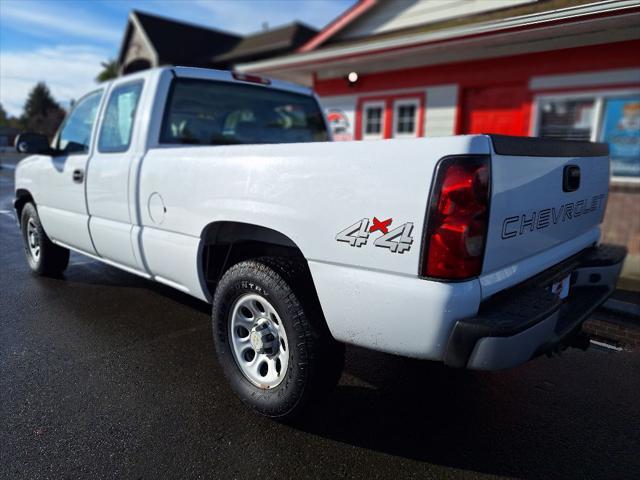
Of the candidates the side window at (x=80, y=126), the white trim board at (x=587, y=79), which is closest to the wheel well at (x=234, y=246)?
the side window at (x=80, y=126)

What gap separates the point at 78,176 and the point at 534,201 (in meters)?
3.48

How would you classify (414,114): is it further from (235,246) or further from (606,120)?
(235,246)

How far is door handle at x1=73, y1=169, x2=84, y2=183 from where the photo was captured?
12.5ft

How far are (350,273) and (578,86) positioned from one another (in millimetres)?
7448

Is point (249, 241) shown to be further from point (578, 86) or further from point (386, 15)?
point (386, 15)

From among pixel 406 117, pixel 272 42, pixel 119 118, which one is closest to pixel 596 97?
pixel 406 117

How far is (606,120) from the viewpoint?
750 centimetres

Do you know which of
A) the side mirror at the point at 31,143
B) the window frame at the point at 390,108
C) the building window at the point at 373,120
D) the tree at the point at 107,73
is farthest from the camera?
the tree at the point at 107,73

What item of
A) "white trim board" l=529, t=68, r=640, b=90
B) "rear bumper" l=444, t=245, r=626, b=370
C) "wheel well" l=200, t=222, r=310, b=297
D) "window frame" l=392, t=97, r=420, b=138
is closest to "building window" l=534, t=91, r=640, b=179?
"white trim board" l=529, t=68, r=640, b=90

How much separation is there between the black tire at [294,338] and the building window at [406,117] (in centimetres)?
805

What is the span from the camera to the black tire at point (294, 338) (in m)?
2.21

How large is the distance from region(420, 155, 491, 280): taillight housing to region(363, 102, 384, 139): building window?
8.71m

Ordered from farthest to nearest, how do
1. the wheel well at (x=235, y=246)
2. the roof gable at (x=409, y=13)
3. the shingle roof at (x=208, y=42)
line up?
the shingle roof at (x=208, y=42) → the roof gable at (x=409, y=13) → the wheel well at (x=235, y=246)

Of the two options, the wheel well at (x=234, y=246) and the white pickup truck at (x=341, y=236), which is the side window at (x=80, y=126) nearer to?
the white pickup truck at (x=341, y=236)
